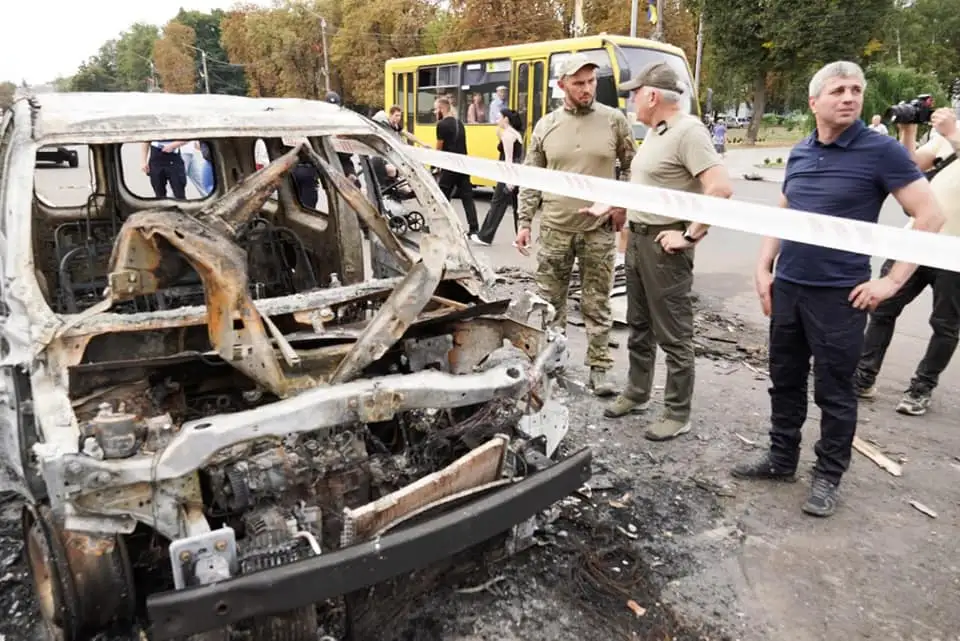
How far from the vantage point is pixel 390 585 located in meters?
2.59

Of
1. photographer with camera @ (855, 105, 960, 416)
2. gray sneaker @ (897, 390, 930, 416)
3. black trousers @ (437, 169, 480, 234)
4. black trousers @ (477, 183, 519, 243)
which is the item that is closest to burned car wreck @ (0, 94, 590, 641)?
photographer with camera @ (855, 105, 960, 416)

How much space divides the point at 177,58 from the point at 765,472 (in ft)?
252

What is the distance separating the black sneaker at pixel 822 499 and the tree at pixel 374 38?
39913mm

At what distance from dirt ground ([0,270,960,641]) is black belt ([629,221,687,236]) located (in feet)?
4.10

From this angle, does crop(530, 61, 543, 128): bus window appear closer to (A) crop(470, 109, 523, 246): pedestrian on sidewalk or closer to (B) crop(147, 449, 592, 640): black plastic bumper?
(A) crop(470, 109, 523, 246): pedestrian on sidewalk

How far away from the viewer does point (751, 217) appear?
3301mm

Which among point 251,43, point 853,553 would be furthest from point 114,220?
point 251,43

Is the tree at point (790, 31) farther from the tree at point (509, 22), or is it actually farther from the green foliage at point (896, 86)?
the tree at point (509, 22)

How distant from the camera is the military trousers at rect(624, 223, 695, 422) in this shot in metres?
4.09

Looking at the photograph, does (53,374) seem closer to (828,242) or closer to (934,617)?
(828,242)

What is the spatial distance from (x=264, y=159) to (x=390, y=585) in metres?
2.95

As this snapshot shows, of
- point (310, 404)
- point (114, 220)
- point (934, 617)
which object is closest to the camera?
point (310, 404)

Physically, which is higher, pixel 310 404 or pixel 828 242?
Answer: pixel 828 242

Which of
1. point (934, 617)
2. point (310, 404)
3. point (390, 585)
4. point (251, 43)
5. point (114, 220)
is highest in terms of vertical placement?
point (251, 43)
